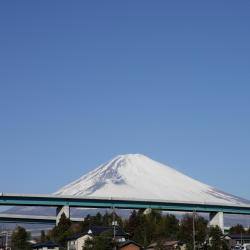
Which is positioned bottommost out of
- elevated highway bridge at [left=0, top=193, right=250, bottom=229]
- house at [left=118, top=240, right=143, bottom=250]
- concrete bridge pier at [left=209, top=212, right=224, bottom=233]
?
house at [left=118, top=240, right=143, bottom=250]

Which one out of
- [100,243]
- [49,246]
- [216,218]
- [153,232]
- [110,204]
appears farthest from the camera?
[216,218]

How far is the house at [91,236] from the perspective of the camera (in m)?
102

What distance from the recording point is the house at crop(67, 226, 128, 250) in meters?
102

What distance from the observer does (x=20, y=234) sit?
451 feet

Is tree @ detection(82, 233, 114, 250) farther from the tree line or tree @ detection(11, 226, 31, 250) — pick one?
tree @ detection(11, 226, 31, 250)

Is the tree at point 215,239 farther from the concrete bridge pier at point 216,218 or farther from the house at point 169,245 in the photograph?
the concrete bridge pier at point 216,218

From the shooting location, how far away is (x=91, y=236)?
103375mm

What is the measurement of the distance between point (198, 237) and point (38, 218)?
85704 millimetres

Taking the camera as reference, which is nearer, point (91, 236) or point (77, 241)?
point (91, 236)

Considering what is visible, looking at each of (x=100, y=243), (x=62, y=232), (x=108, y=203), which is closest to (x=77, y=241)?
(x=100, y=243)

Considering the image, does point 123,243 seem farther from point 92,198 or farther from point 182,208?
point 182,208

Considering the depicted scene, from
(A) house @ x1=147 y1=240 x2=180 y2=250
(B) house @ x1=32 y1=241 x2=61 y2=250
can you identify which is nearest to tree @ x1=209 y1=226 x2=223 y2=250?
(A) house @ x1=147 y1=240 x2=180 y2=250

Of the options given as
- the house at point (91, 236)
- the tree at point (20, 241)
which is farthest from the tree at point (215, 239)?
the tree at point (20, 241)

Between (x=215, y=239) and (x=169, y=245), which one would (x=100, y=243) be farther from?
(x=215, y=239)
